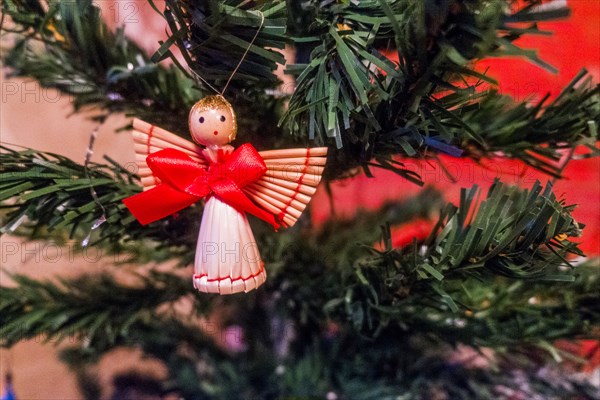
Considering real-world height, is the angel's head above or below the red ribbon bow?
above

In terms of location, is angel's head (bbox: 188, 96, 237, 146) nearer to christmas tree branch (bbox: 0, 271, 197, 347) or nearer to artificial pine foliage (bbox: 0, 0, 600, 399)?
artificial pine foliage (bbox: 0, 0, 600, 399)

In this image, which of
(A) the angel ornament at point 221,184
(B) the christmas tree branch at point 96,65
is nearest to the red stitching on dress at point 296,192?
(A) the angel ornament at point 221,184

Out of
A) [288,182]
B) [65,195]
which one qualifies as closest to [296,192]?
[288,182]

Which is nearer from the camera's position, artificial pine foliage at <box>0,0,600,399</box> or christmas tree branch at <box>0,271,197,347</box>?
artificial pine foliage at <box>0,0,600,399</box>

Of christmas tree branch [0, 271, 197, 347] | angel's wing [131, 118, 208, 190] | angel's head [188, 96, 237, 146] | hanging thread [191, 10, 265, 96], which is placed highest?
hanging thread [191, 10, 265, 96]

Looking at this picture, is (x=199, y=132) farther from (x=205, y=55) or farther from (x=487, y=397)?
(x=487, y=397)

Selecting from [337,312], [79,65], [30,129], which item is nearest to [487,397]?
[337,312]

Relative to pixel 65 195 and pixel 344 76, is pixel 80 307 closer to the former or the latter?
pixel 65 195

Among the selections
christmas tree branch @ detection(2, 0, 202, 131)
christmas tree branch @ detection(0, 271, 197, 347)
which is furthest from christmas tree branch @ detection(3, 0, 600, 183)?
christmas tree branch @ detection(0, 271, 197, 347)
